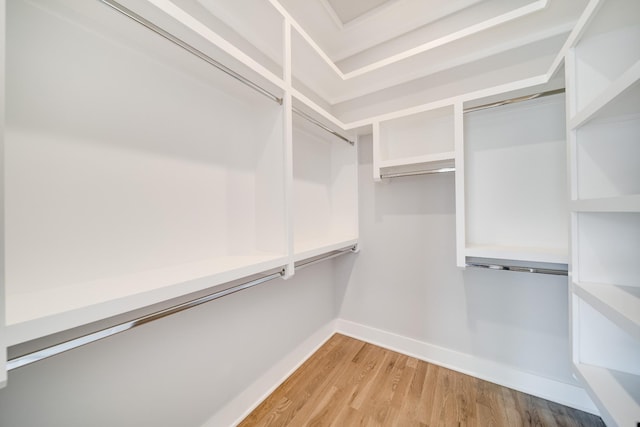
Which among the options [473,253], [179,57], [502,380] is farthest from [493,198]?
[179,57]

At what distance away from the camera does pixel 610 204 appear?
720 millimetres

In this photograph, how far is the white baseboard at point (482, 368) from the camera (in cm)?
133

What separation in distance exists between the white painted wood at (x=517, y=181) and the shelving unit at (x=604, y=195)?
29cm

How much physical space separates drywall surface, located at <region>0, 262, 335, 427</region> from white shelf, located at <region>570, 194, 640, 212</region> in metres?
1.59

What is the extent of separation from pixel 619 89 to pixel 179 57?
1.58 metres

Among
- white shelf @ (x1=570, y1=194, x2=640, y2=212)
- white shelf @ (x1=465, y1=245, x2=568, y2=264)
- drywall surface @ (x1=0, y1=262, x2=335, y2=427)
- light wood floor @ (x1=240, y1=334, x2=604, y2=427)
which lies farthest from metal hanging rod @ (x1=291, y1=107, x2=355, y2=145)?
light wood floor @ (x1=240, y1=334, x2=604, y2=427)

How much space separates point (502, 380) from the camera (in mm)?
1490

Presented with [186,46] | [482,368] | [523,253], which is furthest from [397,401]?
[186,46]

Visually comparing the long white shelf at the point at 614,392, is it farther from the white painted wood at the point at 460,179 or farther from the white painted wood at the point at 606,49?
the white painted wood at the point at 606,49

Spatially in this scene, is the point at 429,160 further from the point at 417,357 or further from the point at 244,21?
the point at 417,357

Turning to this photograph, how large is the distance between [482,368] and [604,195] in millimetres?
1328

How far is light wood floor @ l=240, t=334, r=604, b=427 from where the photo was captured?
1.25 metres

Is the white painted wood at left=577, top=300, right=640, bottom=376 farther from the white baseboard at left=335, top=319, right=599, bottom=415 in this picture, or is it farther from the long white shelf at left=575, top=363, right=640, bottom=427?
the white baseboard at left=335, top=319, right=599, bottom=415

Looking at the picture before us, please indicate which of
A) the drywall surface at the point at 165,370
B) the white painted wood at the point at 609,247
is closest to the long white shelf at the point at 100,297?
the drywall surface at the point at 165,370
